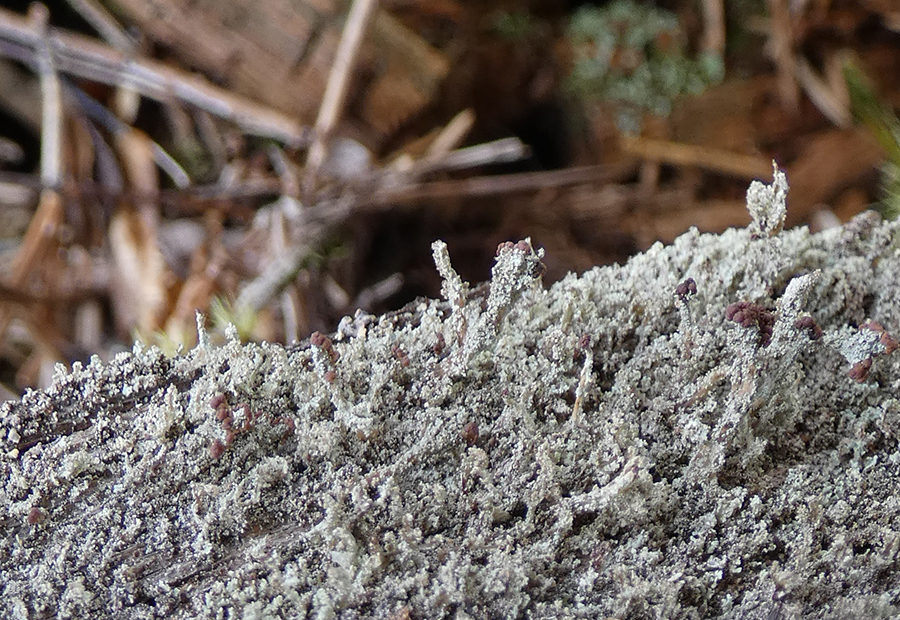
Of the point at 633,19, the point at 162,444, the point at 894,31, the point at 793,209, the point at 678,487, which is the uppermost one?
the point at 633,19

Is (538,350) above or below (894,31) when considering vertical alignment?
below

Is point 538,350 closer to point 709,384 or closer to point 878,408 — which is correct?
point 709,384

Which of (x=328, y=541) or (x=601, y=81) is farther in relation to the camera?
(x=601, y=81)

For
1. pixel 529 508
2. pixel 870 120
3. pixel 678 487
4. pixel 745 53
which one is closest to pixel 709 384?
pixel 678 487

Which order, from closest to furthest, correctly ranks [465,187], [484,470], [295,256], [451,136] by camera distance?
[484,470] → [295,256] → [465,187] → [451,136]

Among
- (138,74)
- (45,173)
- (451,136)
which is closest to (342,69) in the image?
(451,136)

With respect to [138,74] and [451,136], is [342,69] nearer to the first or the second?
[451,136]

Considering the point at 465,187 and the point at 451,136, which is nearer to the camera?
the point at 465,187

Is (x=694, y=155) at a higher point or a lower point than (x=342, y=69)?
lower
